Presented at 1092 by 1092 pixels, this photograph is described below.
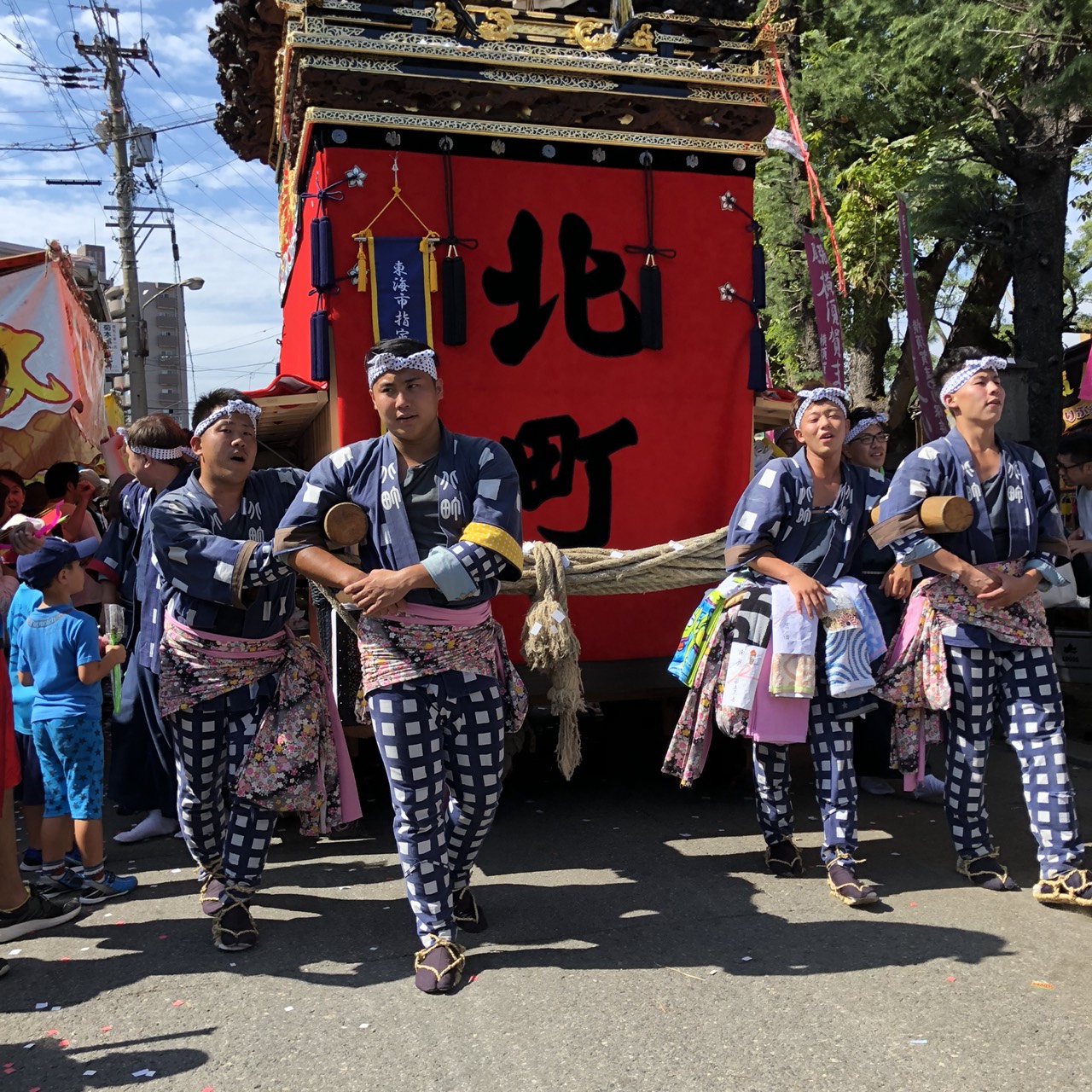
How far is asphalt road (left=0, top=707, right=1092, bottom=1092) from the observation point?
101 inches

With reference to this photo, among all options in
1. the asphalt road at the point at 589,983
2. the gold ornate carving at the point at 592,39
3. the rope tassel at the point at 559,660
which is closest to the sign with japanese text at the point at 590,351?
the gold ornate carving at the point at 592,39

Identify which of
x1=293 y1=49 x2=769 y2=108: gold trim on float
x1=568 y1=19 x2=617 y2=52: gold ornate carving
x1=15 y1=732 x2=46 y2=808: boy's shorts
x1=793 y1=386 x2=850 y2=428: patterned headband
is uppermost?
x1=568 y1=19 x2=617 y2=52: gold ornate carving

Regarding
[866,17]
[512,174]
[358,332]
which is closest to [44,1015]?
[358,332]

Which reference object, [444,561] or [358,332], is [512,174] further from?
[444,561]

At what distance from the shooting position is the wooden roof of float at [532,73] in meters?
4.59

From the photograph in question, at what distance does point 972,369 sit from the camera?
12.5 ft

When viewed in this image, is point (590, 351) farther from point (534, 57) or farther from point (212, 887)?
point (212, 887)

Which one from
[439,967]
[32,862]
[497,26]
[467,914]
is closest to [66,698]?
[32,862]

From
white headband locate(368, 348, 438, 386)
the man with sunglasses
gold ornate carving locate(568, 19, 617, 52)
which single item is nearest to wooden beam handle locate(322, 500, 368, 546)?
white headband locate(368, 348, 438, 386)

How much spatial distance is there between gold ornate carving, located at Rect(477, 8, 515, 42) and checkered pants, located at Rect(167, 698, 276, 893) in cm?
323

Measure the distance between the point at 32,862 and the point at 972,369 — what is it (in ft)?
13.3

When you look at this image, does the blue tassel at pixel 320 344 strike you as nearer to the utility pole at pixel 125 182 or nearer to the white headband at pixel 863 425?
the white headband at pixel 863 425

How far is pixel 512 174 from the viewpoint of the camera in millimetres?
4910

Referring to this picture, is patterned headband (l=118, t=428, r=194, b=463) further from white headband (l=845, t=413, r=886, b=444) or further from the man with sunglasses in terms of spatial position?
the man with sunglasses
